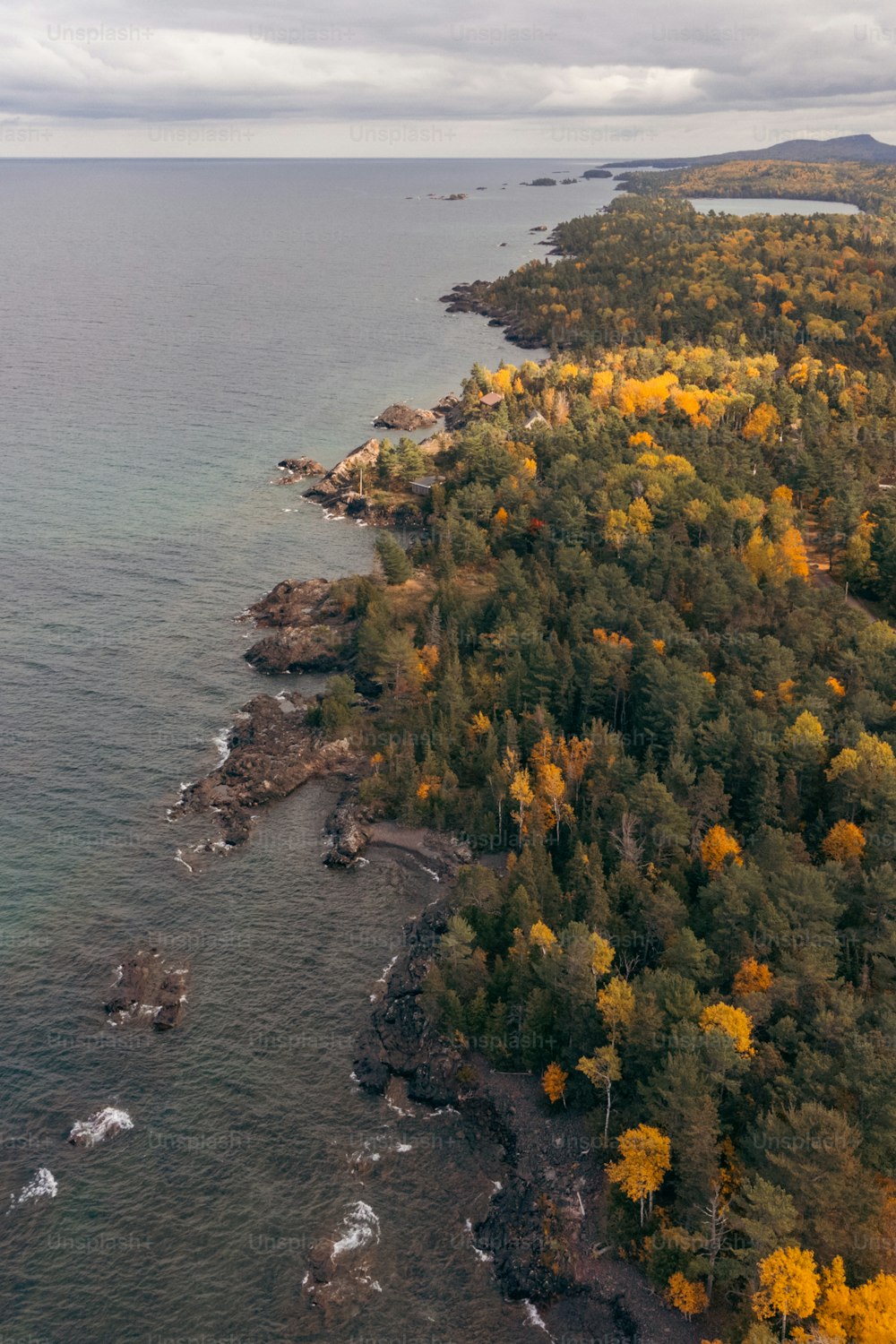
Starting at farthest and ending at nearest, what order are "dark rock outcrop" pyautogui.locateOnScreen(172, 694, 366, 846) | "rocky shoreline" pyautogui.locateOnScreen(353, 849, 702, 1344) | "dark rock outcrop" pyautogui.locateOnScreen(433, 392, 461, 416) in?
"dark rock outcrop" pyautogui.locateOnScreen(433, 392, 461, 416)
"dark rock outcrop" pyautogui.locateOnScreen(172, 694, 366, 846)
"rocky shoreline" pyautogui.locateOnScreen(353, 849, 702, 1344)

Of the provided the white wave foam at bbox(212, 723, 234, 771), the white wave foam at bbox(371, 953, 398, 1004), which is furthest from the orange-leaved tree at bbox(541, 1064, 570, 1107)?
the white wave foam at bbox(212, 723, 234, 771)

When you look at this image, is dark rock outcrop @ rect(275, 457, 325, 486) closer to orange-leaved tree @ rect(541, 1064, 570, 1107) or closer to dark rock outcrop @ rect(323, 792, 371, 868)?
dark rock outcrop @ rect(323, 792, 371, 868)

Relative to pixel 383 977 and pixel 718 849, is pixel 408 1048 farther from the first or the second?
pixel 718 849

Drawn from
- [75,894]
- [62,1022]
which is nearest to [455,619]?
[75,894]

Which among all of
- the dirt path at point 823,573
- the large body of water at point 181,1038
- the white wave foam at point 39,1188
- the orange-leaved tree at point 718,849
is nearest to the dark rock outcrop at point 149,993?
Answer: the large body of water at point 181,1038

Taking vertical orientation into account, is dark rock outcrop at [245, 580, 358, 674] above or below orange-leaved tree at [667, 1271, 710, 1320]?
above

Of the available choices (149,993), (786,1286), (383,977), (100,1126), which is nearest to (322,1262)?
(100,1126)

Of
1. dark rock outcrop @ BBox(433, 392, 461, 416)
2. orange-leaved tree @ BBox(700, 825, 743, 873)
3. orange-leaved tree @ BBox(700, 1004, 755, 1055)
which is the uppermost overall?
dark rock outcrop @ BBox(433, 392, 461, 416)
